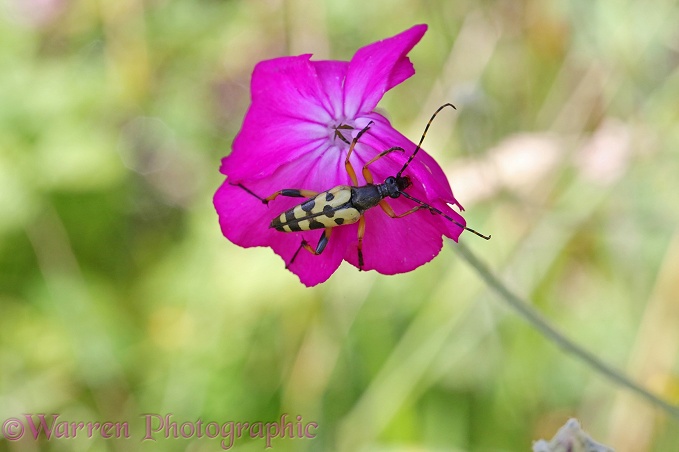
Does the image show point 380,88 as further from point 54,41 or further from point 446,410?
point 54,41

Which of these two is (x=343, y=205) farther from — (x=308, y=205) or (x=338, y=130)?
(x=338, y=130)

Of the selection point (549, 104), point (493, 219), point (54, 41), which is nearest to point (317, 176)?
point (493, 219)

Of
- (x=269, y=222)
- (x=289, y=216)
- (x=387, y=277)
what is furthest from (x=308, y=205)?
(x=387, y=277)

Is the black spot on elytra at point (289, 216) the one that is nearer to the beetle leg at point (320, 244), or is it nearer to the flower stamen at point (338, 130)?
the beetle leg at point (320, 244)

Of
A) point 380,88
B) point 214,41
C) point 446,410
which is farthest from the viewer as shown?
point 214,41

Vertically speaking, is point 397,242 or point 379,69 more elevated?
point 379,69

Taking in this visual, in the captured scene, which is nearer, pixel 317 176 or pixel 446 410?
pixel 317 176
